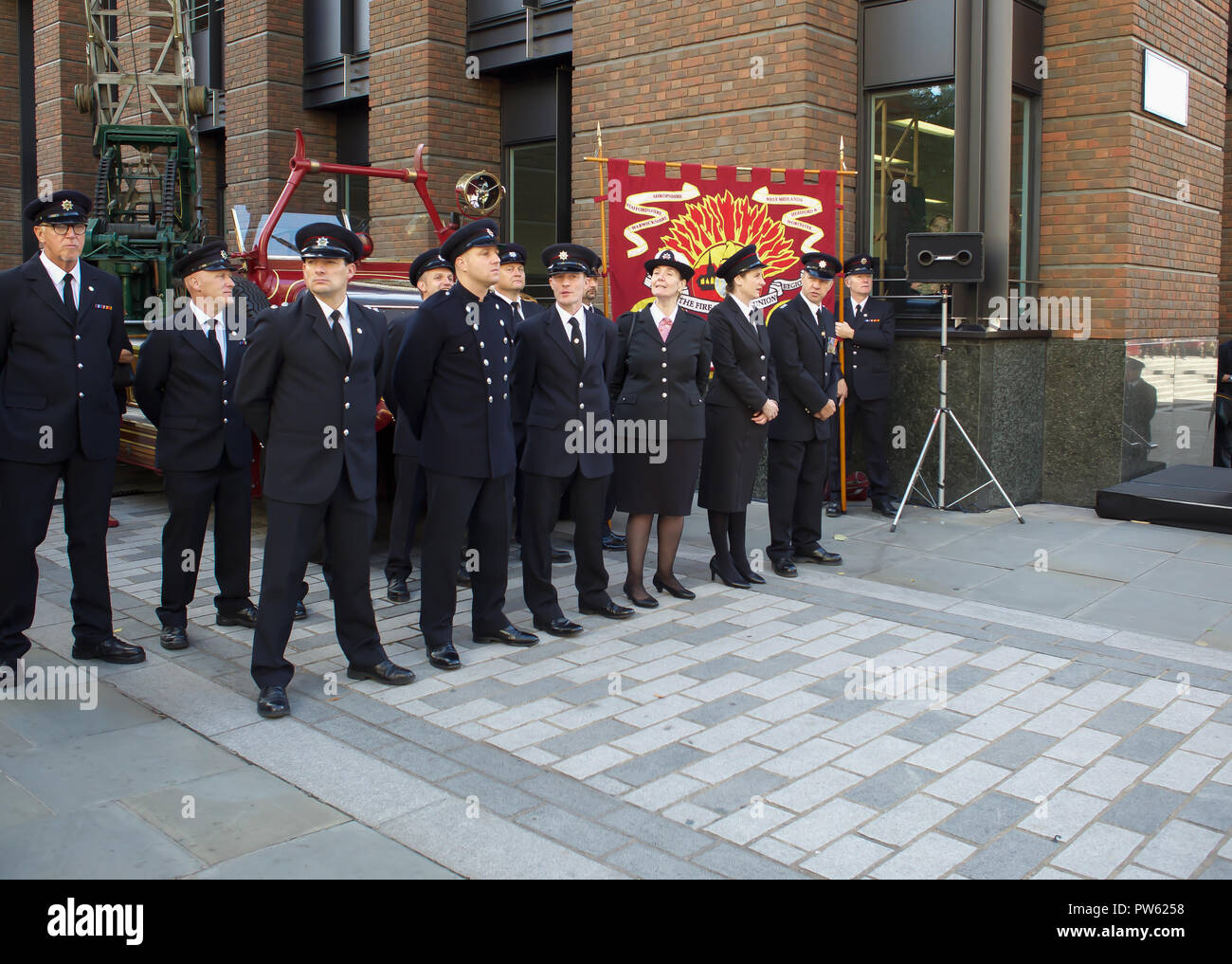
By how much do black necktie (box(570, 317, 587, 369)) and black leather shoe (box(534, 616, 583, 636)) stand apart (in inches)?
53.6

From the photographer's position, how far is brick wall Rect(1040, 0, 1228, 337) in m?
9.62

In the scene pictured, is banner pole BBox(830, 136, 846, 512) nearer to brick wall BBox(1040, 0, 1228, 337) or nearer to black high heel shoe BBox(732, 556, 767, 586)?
brick wall BBox(1040, 0, 1228, 337)

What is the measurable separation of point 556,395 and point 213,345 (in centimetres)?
177

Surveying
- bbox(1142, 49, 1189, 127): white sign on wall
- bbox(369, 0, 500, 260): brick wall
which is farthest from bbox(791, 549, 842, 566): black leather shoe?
bbox(369, 0, 500, 260): brick wall

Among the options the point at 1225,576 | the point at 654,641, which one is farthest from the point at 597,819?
the point at 1225,576

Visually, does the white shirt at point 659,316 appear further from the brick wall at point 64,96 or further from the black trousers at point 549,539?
the brick wall at point 64,96

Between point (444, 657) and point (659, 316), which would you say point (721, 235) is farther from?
point (444, 657)

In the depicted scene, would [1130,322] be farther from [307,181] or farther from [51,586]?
[307,181]

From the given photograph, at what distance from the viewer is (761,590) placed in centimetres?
700

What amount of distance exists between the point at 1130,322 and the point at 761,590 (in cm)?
475

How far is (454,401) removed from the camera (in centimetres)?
561

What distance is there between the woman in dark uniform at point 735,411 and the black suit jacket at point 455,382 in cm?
179

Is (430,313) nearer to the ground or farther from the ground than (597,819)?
farther from the ground

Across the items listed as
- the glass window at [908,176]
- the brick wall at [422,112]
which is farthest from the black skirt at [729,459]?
the brick wall at [422,112]
